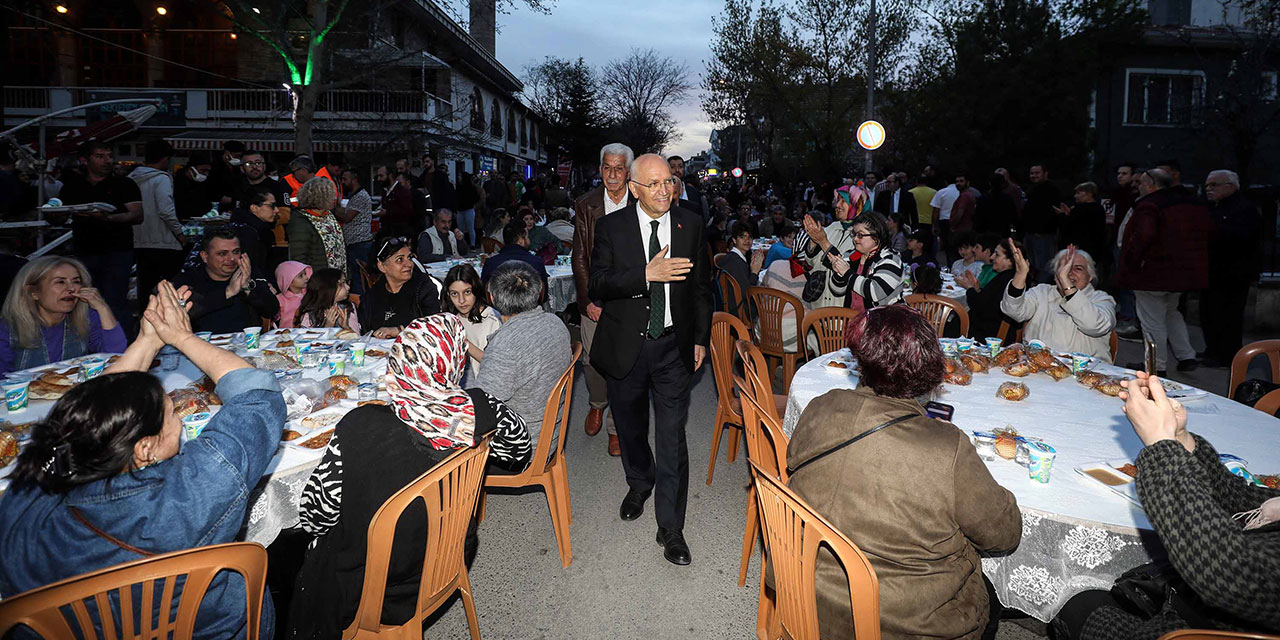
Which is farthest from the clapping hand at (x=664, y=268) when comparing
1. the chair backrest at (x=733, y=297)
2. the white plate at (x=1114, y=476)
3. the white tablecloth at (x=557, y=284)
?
the white tablecloth at (x=557, y=284)

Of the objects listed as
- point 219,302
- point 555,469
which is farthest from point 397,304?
point 555,469

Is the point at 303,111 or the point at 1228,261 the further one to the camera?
the point at 303,111

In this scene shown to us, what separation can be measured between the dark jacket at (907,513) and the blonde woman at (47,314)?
11.9 feet

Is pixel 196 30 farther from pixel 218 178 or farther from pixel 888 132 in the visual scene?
pixel 888 132

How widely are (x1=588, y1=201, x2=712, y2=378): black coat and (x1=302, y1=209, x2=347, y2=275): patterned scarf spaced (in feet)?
11.1

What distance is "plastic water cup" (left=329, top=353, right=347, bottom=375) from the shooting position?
3447 mm

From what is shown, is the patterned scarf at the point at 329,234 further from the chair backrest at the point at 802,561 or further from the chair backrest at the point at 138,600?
the chair backrest at the point at 802,561

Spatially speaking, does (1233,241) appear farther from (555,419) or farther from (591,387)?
(555,419)

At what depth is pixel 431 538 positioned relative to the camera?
2.13 m

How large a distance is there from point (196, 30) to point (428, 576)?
2961cm

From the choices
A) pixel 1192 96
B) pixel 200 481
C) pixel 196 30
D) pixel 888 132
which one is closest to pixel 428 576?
pixel 200 481

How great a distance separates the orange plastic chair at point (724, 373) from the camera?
413cm

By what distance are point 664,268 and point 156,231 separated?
20.4ft

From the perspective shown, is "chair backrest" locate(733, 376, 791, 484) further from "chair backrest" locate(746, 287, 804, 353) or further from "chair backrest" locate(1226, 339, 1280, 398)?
"chair backrest" locate(746, 287, 804, 353)
